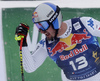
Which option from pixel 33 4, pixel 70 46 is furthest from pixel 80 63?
pixel 33 4

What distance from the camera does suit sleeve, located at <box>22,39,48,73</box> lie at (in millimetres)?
2330

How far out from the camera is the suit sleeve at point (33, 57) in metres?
2.33

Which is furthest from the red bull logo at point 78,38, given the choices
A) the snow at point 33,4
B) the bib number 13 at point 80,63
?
the snow at point 33,4

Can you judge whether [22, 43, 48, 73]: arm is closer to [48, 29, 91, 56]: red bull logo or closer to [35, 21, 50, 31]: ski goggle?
[48, 29, 91, 56]: red bull logo

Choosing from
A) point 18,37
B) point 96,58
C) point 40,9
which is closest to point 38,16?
point 40,9

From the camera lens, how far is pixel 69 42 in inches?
94.0

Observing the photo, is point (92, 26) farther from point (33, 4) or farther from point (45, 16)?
point (33, 4)

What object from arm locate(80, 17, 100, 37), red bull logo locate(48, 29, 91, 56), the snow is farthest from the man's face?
the snow

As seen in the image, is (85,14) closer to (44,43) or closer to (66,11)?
(66,11)

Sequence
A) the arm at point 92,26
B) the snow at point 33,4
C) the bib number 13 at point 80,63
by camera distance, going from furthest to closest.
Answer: the snow at point 33,4 < the bib number 13 at point 80,63 < the arm at point 92,26

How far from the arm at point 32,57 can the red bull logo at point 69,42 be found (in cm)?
11

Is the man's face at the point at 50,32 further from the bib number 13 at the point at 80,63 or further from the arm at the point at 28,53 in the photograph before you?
the bib number 13 at the point at 80,63

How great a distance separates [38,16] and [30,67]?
1.90 feet

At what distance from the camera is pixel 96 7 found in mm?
3332
